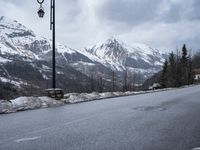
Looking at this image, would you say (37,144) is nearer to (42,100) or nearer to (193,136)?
(193,136)

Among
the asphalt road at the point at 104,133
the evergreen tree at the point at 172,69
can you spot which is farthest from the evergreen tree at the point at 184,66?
the asphalt road at the point at 104,133

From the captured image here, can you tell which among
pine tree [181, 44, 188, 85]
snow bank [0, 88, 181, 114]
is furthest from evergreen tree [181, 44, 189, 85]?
snow bank [0, 88, 181, 114]

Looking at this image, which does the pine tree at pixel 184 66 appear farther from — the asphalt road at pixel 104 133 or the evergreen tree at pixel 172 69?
the asphalt road at pixel 104 133

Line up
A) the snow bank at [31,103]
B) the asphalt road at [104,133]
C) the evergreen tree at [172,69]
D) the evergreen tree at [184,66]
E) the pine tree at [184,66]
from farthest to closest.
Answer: the pine tree at [184,66], the evergreen tree at [184,66], the evergreen tree at [172,69], the snow bank at [31,103], the asphalt road at [104,133]

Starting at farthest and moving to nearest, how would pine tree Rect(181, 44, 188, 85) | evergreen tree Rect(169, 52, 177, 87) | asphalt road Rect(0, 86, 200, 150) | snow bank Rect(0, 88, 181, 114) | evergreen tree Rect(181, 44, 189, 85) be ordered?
pine tree Rect(181, 44, 188, 85) → evergreen tree Rect(181, 44, 189, 85) → evergreen tree Rect(169, 52, 177, 87) → snow bank Rect(0, 88, 181, 114) → asphalt road Rect(0, 86, 200, 150)

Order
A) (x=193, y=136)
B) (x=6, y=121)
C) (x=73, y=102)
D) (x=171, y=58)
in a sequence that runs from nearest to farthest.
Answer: (x=193, y=136)
(x=6, y=121)
(x=73, y=102)
(x=171, y=58)

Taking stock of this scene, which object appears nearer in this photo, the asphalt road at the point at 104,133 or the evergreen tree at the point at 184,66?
the asphalt road at the point at 104,133

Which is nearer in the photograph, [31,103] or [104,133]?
[104,133]

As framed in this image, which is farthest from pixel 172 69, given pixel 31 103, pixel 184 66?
pixel 31 103

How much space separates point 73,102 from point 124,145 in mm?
12975

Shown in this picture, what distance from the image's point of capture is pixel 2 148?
7.25 m

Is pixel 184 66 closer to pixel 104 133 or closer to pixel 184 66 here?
pixel 184 66

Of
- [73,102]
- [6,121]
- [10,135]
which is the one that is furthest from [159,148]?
[73,102]

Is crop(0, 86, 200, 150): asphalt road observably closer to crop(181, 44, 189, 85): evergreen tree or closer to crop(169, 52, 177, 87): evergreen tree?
crop(169, 52, 177, 87): evergreen tree
